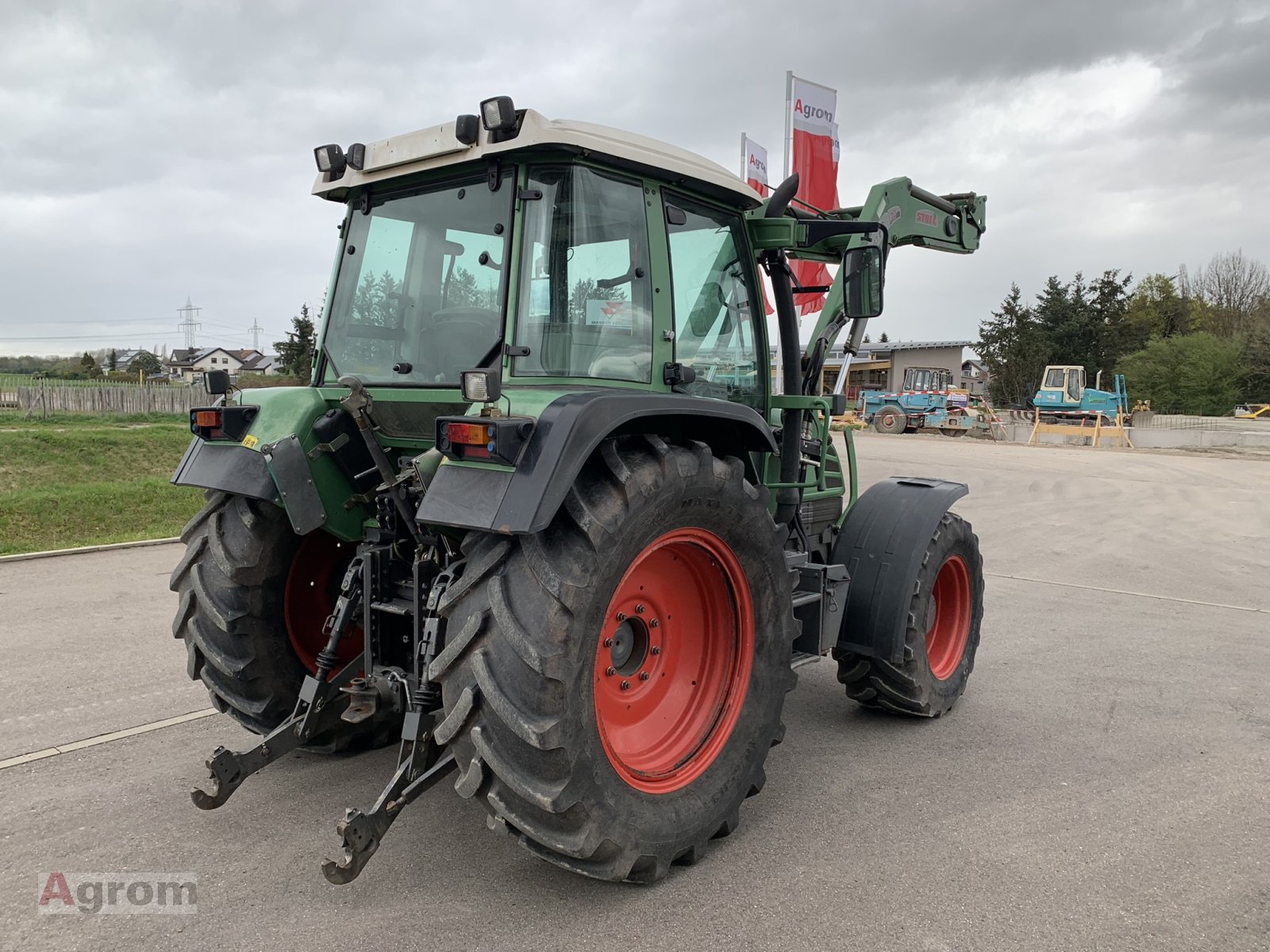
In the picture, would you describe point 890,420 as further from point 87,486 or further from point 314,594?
point 314,594

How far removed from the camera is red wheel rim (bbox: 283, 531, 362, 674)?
3.69 m

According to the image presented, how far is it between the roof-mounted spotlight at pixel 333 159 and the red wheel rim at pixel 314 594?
1.47m

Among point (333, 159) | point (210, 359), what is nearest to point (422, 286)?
point (333, 159)

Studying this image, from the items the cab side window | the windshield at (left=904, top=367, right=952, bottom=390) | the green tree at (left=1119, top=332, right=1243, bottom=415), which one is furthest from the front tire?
the green tree at (left=1119, top=332, right=1243, bottom=415)

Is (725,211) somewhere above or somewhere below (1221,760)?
above

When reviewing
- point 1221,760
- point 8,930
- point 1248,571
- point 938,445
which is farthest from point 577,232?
point 938,445

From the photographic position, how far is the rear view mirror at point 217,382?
11.7 ft

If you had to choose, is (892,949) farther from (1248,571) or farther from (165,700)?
(1248,571)

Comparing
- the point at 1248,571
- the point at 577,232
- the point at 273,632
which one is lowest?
the point at 1248,571

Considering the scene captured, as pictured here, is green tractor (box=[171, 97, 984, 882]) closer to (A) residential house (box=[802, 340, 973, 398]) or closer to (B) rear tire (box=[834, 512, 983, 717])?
(B) rear tire (box=[834, 512, 983, 717])

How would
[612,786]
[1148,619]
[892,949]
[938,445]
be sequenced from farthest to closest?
[938,445] → [1148,619] → [612,786] → [892,949]

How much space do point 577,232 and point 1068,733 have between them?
3362 millimetres

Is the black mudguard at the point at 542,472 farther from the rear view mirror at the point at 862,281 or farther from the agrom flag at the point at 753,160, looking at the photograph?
the agrom flag at the point at 753,160

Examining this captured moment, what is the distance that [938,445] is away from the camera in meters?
26.8
